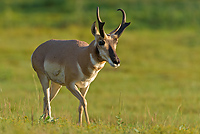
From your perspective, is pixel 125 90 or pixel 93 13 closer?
pixel 125 90

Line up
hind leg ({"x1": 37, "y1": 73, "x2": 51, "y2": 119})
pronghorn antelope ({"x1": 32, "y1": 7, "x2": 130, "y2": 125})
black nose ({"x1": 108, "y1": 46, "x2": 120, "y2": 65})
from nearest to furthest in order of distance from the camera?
black nose ({"x1": 108, "y1": 46, "x2": 120, "y2": 65}) < pronghorn antelope ({"x1": 32, "y1": 7, "x2": 130, "y2": 125}) < hind leg ({"x1": 37, "y1": 73, "x2": 51, "y2": 119})

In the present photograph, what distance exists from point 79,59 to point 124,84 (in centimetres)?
1527

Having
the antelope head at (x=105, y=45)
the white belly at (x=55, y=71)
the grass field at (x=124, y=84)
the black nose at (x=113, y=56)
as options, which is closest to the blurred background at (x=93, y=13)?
the grass field at (x=124, y=84)

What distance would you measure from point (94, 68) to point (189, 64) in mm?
24652

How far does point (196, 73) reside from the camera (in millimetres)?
27625

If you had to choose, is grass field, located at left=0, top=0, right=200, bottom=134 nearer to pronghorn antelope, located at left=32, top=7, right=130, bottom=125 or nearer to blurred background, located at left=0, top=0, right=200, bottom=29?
blurred background, located at left=0, top=0, right=200, bottom=29

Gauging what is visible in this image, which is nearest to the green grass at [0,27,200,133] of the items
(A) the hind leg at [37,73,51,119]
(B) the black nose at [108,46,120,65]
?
(A) the hind leg at [37,73,51,119]

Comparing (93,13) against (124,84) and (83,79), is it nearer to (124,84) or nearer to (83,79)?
(124,84)

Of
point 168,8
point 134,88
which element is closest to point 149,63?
point 134,88

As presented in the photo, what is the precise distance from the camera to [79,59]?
7777 millimetres

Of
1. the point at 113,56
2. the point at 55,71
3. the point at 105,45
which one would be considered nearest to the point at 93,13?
the point at 55,71

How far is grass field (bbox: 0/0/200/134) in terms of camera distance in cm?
791

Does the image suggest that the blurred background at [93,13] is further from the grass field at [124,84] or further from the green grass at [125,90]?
the green grass at [125,90]

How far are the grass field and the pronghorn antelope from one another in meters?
0.78
